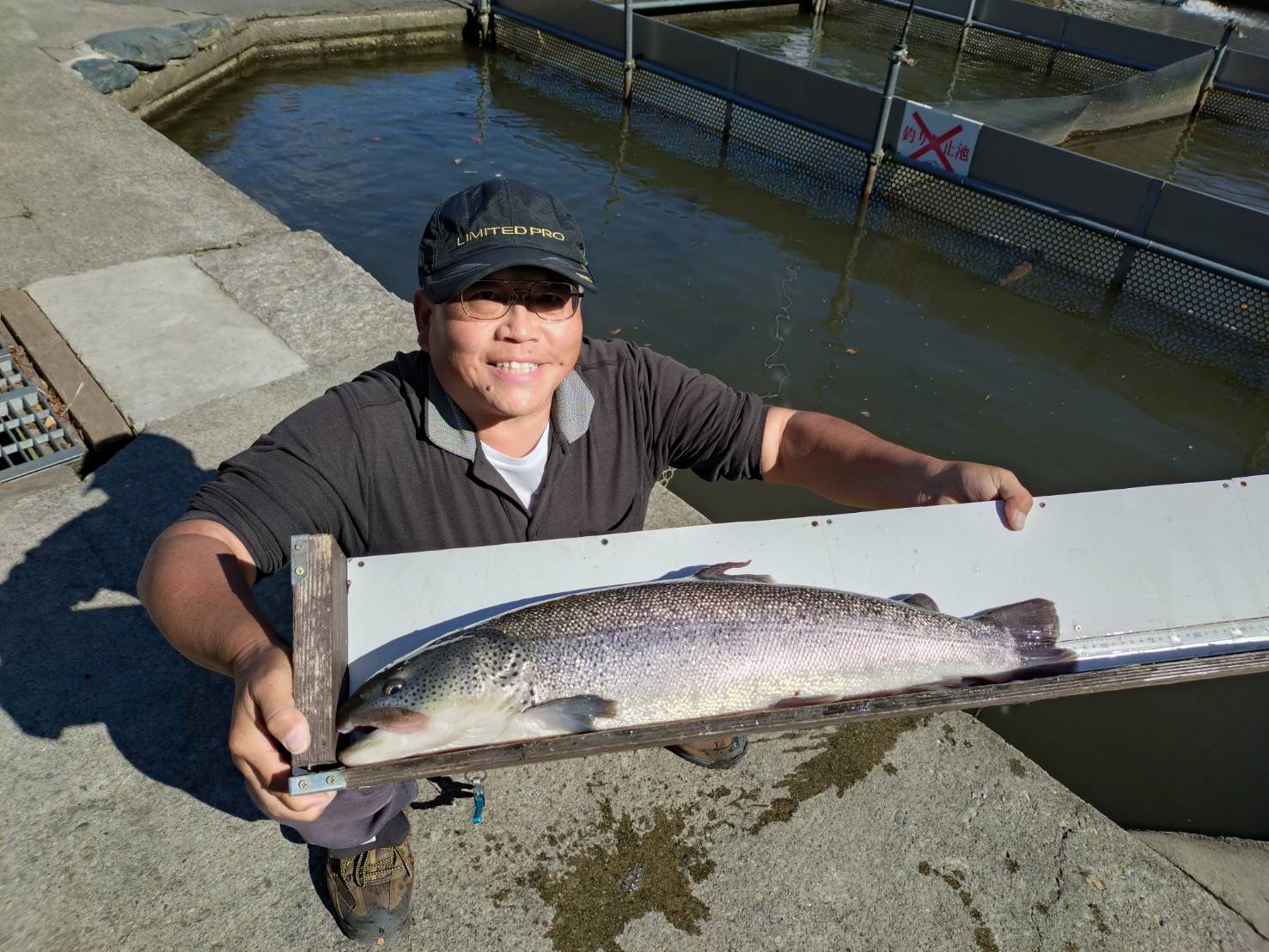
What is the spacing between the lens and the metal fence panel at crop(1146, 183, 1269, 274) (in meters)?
7.62

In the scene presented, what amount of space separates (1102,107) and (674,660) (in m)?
12.7

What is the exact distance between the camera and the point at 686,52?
11.8m

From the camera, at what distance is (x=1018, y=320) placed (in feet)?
27.9

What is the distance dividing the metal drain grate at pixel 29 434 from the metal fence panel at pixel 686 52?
9339mm

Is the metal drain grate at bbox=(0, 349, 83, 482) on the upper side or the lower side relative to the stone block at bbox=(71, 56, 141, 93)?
lower

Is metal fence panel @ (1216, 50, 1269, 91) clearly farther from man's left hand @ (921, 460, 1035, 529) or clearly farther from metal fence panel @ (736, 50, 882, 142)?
man's left hand @ (921, 460, 1035, 529)

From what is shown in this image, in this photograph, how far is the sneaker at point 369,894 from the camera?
273 cm

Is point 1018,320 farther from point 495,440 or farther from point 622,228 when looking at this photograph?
point 495,440

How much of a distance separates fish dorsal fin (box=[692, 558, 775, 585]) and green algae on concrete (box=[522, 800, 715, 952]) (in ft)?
3.58

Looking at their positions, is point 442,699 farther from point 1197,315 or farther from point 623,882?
point 1197,315

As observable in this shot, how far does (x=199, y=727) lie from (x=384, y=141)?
9.75 meters

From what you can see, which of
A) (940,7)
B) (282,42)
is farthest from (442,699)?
(940,7)

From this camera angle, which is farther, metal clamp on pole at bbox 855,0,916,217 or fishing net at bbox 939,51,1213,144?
fishing net at bbox 939,51,1213,144

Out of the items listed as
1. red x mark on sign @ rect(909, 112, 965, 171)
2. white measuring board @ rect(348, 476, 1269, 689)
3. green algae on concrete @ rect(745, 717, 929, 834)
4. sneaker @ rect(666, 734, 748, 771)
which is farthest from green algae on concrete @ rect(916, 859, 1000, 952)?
red x mark on sign @ rect(909, 112, 965, 171)
